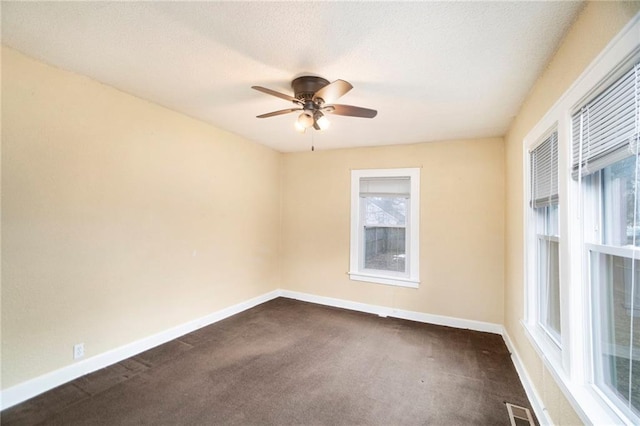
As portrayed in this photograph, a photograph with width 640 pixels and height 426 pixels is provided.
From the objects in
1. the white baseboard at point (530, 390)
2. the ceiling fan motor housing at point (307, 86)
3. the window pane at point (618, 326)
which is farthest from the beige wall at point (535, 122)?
the ceiling fan motor housing at point (307, 86)

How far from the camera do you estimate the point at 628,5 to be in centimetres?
109

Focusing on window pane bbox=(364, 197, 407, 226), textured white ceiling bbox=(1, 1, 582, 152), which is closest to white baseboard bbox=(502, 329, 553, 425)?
window pane bbox=(364, 197, 407, 226)

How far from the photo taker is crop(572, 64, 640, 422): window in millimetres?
1171

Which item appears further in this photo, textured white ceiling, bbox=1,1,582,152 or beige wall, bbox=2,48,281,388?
beige wall, bbox=2,48,281,388

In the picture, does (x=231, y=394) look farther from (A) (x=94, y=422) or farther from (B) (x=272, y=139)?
(B) (x=272, y=139)

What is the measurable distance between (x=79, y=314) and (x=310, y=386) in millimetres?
2061

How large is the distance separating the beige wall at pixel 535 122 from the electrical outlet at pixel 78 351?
3.51m

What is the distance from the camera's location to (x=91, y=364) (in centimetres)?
246

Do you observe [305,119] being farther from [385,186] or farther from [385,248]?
[385,248]

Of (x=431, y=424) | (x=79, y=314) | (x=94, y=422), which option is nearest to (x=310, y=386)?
(x=431, y=424)

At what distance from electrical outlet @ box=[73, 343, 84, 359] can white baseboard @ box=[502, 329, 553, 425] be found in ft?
11.7

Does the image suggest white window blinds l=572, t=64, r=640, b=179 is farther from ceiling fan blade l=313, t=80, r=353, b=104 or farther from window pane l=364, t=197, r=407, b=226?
window pane l=364, t=197, r=407, b=226

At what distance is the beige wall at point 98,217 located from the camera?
206 centimetres

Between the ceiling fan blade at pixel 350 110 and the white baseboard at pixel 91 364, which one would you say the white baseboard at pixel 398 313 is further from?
the ceiling fan blade at pixel 350 110
